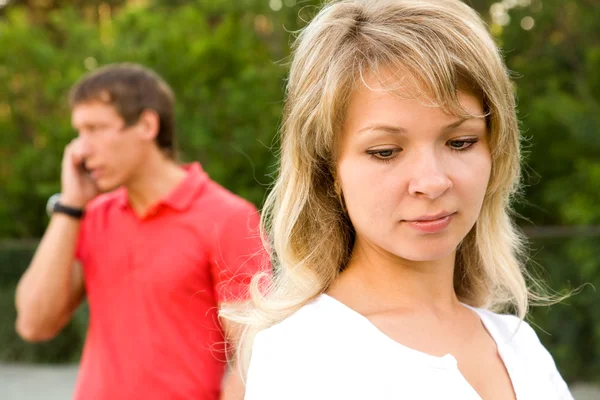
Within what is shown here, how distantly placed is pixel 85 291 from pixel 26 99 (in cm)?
950

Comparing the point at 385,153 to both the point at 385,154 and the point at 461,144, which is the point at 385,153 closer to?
the point at 385,154

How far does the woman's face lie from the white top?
0.58ft

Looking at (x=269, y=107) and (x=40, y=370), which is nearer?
(x=269, y=107)

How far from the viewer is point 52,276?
3.65 meters

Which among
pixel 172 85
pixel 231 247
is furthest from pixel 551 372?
pixel 172 85

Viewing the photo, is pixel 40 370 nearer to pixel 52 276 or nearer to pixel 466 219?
pixel 52 276

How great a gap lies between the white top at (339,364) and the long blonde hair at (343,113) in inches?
4.2

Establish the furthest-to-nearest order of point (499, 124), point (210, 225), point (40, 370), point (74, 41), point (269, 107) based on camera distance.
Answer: point (74, 41) → point (40, 370) → point (269, 107) → point (210, 225) → point (499, 124)

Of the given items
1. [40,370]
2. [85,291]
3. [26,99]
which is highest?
[85,291]

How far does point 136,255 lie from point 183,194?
1.14ft

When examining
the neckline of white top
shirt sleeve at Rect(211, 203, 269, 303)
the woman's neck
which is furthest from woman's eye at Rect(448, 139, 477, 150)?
shirt sleeve at Rect(211, 203, 269, 303)

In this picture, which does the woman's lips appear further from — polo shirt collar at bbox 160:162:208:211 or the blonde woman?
polo shirt collar at bbox 160:162:208:211

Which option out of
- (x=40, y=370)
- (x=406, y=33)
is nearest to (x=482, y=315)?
(x=406, y=33)

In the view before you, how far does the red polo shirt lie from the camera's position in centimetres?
333
